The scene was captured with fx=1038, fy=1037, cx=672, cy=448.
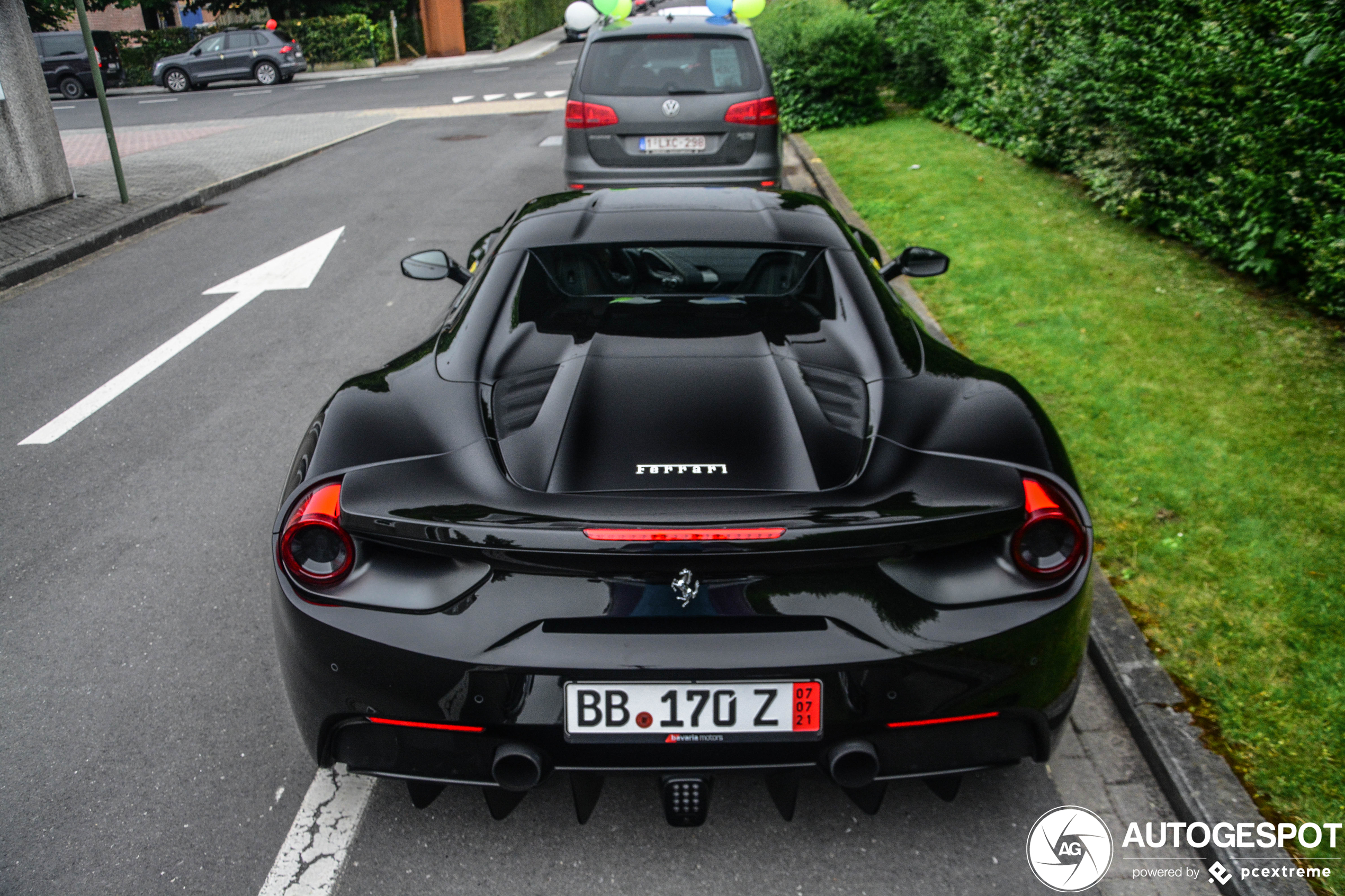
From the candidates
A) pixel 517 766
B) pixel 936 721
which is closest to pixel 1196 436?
pixel 936 721

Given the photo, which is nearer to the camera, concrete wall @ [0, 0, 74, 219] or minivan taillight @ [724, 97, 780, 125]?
minivan taillight @ [724, 97, 780, 125]

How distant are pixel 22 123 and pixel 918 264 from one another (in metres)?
10.3

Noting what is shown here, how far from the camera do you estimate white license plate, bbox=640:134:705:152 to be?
834cm

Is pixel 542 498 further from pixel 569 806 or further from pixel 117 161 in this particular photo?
pixel 117 161

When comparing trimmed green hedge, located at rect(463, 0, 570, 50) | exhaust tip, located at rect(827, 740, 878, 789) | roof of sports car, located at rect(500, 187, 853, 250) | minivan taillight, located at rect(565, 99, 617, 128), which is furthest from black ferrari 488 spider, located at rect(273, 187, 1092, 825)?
trimmed green hedge, located at rect(463, 0, 570, 50)

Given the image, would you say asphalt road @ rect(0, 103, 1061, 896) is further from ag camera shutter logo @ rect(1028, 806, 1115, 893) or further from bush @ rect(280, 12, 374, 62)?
bush @ rect(280, 12, 374, 62)

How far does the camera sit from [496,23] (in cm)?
3950

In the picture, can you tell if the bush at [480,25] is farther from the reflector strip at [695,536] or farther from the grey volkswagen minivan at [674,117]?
the reflector strip at [695,536]

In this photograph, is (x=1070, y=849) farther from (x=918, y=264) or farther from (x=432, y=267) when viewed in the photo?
(x=432, y=267)

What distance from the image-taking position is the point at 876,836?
8.64 ft

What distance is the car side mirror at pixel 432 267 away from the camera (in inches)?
157

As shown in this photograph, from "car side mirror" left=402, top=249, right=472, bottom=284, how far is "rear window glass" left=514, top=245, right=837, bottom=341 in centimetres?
68

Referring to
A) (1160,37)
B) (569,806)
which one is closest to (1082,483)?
(569,806)

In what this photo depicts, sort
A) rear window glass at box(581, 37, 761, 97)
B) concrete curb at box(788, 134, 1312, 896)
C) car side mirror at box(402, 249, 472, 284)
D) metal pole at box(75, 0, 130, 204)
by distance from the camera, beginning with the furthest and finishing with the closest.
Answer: metal pole at box(75, 0, 130, 204) → rear window glass at box(581, 37, 761, 97) → car side mirror at box(402, 249, 472, 284) → concrete curb at box(788, 134, 1312, 896)
